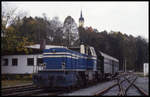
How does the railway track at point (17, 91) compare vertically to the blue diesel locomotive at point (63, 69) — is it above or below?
below

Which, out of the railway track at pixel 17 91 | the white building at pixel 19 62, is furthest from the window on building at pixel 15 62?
the railway track at pixel 17 91

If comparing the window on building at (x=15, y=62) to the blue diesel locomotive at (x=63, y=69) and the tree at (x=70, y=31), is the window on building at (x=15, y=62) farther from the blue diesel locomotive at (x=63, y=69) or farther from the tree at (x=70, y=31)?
the tree at (x=70, y=31)

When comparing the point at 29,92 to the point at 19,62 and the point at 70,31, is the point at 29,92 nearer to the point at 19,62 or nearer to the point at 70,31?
the point at 19,62

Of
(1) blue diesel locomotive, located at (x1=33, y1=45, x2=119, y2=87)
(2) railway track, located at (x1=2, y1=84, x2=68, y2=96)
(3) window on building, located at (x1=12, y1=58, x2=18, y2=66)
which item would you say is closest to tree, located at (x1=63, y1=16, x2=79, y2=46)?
(3) window on building, located at (x1=12, y1=58, x2=18, y2=66)

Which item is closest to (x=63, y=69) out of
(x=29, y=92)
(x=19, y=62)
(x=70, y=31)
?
(x=29, y=92)

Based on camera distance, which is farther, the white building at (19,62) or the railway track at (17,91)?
the white building at (19,62)

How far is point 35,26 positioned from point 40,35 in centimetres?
364

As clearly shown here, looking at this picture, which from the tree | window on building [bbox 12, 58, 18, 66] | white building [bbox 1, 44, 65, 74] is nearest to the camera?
white building [bbox 1, 44, 65, 74]

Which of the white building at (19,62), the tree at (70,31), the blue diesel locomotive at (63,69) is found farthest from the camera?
the tree at (70,31)

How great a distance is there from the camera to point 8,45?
30.7 m

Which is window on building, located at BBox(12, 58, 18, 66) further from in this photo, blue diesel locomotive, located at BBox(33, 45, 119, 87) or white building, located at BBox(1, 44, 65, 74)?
blue diesel locomotive, located at BBox(33, 45, 119, 87)

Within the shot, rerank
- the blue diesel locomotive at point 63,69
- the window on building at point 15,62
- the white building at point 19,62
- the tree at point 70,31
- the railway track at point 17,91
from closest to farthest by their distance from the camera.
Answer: the railway track at point 17,91, the blue diesel locomotive at point 63,69, the white building at point 19,62, the window on building at point 15,62, the tree at point 70,31

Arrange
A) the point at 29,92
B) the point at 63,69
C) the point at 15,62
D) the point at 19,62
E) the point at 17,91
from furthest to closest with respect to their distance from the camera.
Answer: the point at 15,62, the point at 19,62, the point at 63,69, the point at 17,91, the point at 29,92

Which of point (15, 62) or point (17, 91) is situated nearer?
point (17, 91)
